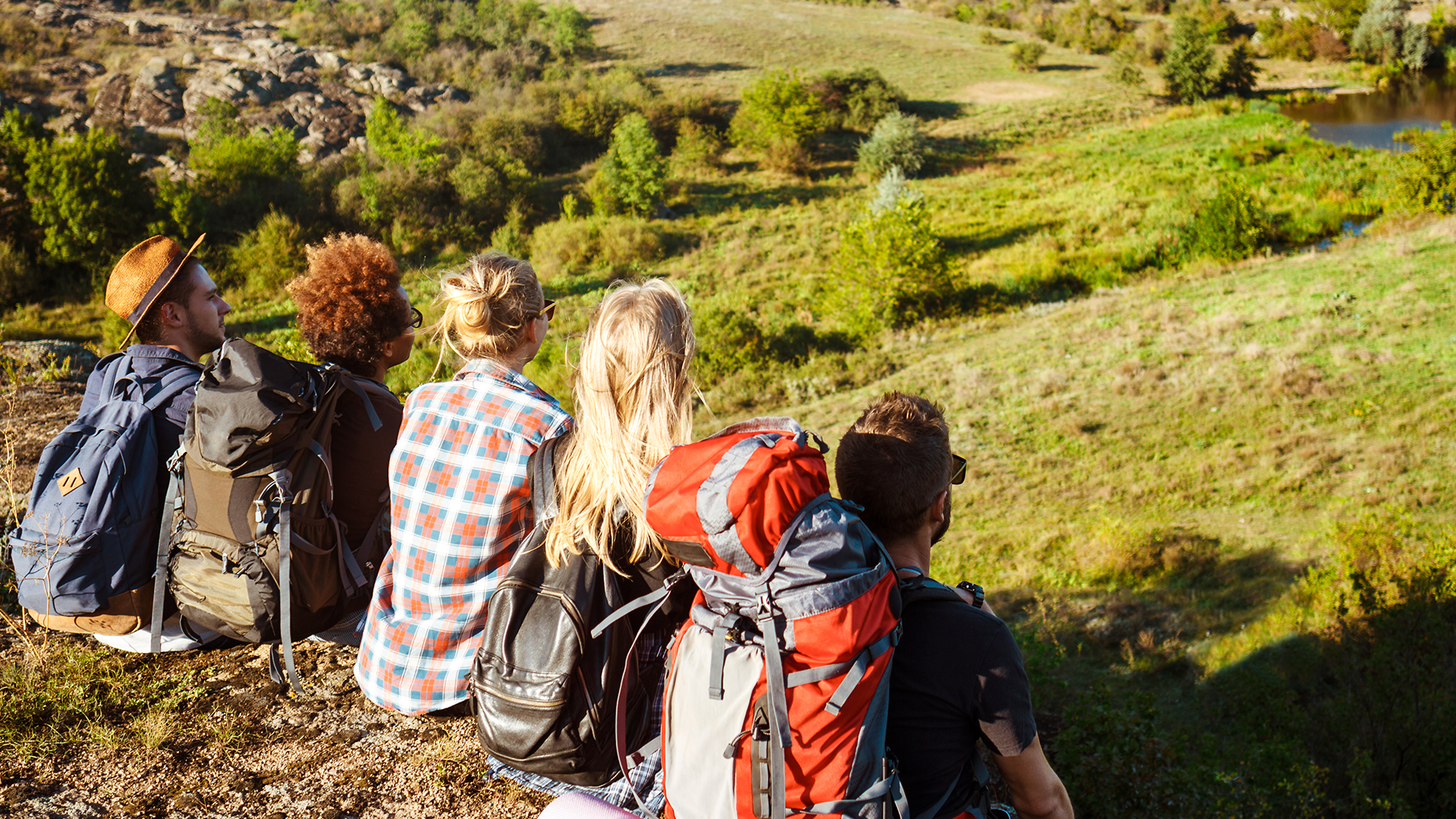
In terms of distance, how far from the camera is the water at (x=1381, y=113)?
3356cm

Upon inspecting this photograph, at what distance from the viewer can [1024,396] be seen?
1379 centimetres

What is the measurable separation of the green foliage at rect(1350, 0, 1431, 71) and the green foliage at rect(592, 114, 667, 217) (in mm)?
42094

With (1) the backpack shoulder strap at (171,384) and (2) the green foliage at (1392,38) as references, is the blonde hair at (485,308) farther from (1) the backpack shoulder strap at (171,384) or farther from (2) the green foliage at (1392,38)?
(2) the green foliage at (1392,38)

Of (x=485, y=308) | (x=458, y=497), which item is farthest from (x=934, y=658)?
(x=485, y=308)

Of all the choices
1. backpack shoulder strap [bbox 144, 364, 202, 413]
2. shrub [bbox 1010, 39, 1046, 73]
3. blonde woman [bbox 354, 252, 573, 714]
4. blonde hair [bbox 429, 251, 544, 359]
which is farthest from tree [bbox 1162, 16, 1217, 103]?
backpack shoulder strap [bbox 144, 364, 202, 413]

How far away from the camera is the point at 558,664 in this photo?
1.86 m

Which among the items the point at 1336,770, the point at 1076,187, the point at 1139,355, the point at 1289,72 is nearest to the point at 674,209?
the point at 1076,187

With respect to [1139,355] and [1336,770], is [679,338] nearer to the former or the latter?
[1336,770]

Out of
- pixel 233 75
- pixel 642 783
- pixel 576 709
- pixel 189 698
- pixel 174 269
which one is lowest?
pixel 189 698

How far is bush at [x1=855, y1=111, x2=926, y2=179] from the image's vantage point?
31656 mm

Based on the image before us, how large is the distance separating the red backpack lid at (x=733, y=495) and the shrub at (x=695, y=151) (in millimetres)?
31443

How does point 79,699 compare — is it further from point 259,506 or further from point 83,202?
point 83,202

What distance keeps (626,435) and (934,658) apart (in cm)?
84

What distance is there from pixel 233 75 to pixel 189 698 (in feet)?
130
